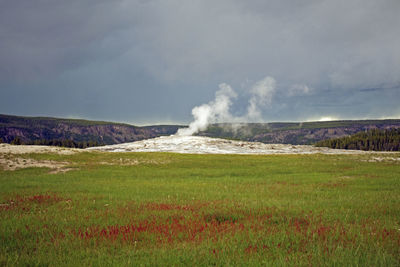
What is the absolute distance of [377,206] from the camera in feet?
44.7

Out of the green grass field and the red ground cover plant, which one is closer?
the green grass field

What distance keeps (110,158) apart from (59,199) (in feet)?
126

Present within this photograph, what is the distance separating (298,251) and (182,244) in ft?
10.6

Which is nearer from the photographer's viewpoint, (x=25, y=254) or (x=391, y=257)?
(x=391, y=257)

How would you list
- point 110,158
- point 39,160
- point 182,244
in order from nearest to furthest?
point 182,244
point 39,160
point 110,158

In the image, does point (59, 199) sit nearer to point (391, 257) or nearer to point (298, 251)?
point (298, 251)

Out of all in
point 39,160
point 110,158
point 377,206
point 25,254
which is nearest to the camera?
point 25,254

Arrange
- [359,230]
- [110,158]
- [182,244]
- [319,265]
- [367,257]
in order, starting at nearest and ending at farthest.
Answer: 1. [319,265]
2. [367,257]
3. [182,244]
4. [359,230]
5. [110,158]

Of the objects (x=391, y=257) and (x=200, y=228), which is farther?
(x=200, y=228)

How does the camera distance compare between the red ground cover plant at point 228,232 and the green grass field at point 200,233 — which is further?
the red ground cover plant at point 228,232

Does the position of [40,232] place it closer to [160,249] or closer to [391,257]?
[160,249]

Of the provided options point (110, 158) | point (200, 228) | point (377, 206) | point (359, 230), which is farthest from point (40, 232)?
point (110, 158)

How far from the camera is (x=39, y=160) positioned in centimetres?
4459

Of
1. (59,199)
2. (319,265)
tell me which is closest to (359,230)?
(319,265)
